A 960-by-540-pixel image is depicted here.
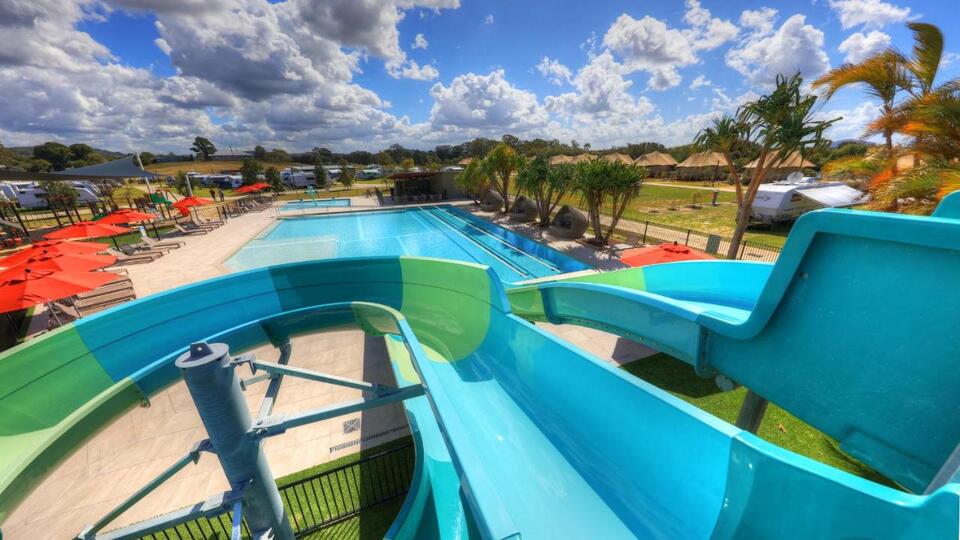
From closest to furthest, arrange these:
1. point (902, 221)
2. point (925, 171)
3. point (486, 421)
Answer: point (902, 221) → point (486, 421) → point (925, 171)

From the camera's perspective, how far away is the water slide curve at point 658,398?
6.67 ft

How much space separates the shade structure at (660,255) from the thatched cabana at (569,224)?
447 inches

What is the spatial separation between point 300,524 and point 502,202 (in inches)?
1224

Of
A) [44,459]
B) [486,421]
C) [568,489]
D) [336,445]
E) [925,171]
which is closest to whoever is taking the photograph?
[568,489]

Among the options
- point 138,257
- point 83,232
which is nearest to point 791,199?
point 138,257

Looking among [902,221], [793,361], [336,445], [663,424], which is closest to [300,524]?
[336,445]

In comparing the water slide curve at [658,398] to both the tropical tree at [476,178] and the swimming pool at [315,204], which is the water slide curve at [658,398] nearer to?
the tropical tree at [476,178]

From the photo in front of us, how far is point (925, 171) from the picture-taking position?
646cm

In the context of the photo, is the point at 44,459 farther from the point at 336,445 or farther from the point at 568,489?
the point at 568,489

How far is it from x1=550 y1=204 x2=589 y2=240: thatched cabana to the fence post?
67.6 ft

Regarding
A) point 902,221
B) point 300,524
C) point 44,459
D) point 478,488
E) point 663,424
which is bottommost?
point 300,524

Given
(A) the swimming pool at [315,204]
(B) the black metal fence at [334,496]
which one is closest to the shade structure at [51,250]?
(B) the black metal fence at [334,496]

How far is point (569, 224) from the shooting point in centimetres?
2262

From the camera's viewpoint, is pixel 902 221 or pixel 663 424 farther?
pixel 663 424
